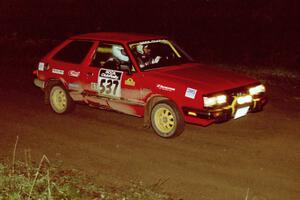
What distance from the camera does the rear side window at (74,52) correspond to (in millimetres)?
9008

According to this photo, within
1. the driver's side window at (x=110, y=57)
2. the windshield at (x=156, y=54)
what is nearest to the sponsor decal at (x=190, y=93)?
the windshield at (x=156, y=54)

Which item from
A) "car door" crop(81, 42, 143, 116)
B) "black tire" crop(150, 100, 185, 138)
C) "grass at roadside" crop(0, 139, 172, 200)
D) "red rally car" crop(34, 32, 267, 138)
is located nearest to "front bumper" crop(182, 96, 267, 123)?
"red rally car" crop(34, 32, 267, 138)

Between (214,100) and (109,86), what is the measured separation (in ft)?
6.39

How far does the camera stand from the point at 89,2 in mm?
26375

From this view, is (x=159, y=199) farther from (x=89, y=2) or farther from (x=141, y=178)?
(x=89, y=2)

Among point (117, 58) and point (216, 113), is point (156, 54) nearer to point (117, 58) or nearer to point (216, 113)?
point (117, 58)

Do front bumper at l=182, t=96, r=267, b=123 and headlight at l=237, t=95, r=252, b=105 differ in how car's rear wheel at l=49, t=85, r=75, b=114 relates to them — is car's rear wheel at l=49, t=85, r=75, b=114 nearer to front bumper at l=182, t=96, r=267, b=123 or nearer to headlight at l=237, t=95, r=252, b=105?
front bumper at l=182, t=96, r=267, b=123

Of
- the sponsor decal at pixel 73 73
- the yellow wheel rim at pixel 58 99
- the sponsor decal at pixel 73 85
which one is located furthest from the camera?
the yellow wheel rim at pixel 58 99

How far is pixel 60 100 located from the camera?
376 inches

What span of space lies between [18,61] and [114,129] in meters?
9.36

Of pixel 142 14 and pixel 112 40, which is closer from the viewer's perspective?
pixel 112 40

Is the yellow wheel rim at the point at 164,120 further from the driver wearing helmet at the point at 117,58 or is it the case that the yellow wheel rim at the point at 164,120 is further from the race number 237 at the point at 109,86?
the driver wearing helmet at the point at 117,58

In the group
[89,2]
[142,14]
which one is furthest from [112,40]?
[89,2]

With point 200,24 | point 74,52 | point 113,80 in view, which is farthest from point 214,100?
point 200,24
